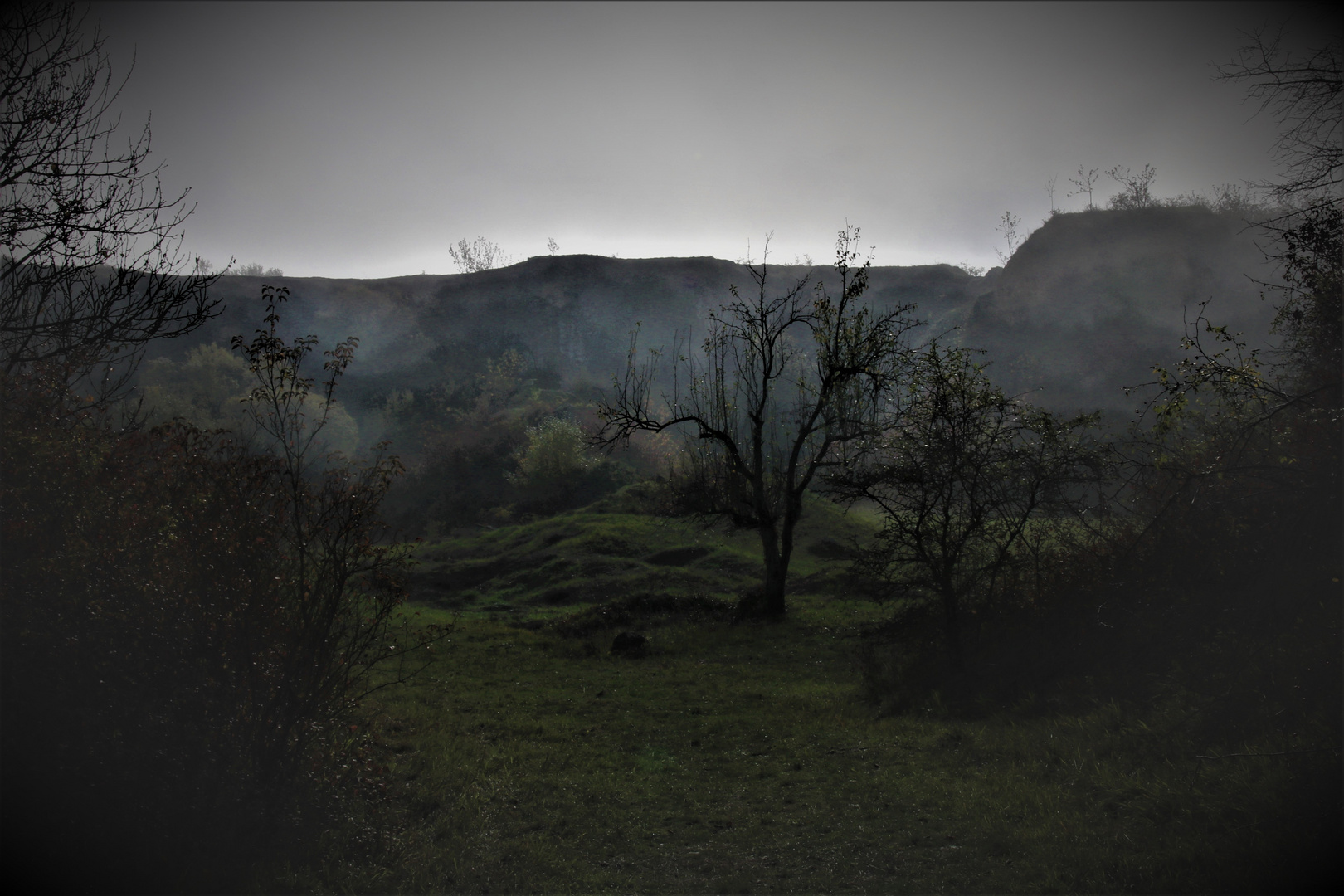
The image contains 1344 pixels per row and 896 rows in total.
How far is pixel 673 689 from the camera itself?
12109 mm

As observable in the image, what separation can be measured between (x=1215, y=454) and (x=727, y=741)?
25.2 feet

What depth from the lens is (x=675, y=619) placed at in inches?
719

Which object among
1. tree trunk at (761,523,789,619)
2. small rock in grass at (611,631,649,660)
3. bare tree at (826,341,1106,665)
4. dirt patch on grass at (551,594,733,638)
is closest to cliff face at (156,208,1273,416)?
dirt patch on grass at (551,594,733,638)

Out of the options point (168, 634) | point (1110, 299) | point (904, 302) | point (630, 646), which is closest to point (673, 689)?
point (630, 646)

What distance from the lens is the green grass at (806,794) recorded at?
16.3 feet

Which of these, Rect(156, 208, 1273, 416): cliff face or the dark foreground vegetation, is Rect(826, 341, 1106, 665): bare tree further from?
Rect(156, 208, 1273, 416): cliff face

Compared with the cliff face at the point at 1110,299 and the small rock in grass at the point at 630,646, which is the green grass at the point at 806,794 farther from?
the cliff face at the point at 1110,299

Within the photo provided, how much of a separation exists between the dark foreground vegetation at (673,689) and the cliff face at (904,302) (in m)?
40.4

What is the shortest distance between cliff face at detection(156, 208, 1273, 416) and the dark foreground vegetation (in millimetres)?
40381

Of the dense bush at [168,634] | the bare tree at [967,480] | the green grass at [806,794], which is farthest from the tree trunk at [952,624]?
the dense bush at [168,634]

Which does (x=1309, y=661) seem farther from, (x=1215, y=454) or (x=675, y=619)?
(x=675, y=619)

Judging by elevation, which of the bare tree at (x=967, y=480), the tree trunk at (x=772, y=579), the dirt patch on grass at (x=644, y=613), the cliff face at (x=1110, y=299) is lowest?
the dirt patch on grass at (x=644, y=613)

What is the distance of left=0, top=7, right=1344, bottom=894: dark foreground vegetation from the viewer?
4.85m

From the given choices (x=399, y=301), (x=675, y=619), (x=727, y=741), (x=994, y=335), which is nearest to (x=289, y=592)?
(x=727, y=741)
